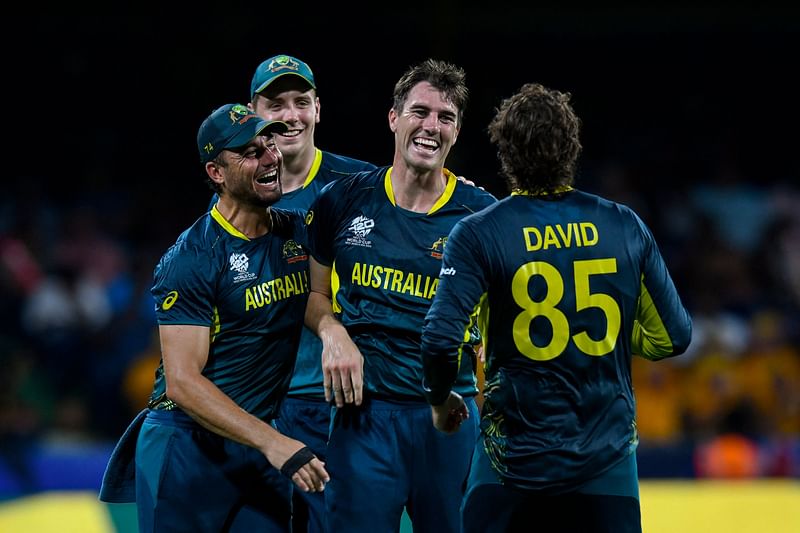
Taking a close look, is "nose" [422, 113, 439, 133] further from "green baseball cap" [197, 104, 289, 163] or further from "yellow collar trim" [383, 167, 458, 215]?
"green baseball cap" [197, 104, 289, 163]

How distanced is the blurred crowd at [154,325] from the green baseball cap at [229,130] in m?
4.49

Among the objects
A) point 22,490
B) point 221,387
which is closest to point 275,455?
point 221,387

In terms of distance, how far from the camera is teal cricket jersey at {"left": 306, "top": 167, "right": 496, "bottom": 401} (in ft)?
12.8

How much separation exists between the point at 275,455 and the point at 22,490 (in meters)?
4.54

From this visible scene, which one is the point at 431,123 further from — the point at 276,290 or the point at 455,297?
the point at 455,297

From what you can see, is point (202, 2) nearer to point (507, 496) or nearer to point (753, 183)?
point (753, 183)

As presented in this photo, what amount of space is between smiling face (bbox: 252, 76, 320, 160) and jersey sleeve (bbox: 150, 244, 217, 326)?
1.09 m

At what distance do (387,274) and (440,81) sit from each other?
72cm

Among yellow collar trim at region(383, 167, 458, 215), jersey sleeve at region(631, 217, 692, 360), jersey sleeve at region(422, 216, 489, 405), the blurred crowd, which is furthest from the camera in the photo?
the blurred crowd

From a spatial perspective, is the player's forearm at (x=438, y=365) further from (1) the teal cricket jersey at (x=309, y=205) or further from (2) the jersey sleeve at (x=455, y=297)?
(1) the teal cricket jersey at (x=309, y=205)

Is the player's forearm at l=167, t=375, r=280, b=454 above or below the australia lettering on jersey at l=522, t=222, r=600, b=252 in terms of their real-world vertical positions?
below

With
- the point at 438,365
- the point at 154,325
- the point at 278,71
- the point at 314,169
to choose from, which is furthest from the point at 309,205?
the point at 154,325

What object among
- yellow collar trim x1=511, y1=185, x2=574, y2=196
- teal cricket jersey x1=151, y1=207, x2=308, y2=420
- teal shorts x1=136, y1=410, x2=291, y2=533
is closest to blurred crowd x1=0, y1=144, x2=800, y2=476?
teal shorts x1=136, y1=410, x2=291, y2=533

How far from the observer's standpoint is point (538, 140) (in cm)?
316
